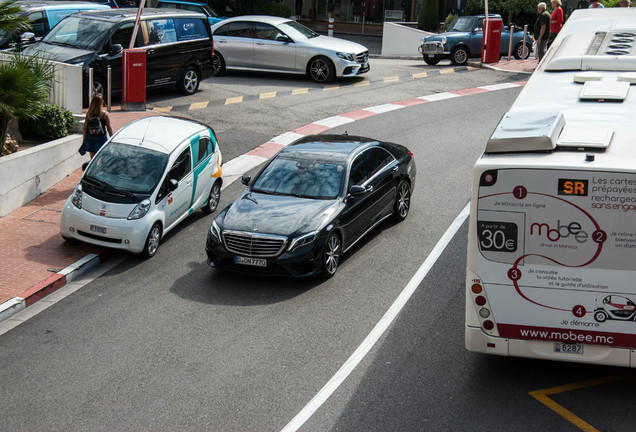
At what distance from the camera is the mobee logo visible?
750cm

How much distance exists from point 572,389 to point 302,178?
5737 mm

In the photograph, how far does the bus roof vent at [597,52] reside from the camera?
32.7 feet

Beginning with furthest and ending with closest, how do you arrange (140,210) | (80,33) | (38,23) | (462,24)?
(462,24) → (38,23) → (80,33) → (140,210)

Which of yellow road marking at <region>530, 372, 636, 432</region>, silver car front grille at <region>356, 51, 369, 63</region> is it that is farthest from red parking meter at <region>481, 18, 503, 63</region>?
yellow road marking at <region>530, 372, 636, 432</region>

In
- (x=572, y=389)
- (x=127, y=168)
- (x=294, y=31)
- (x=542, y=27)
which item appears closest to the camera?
(x=572, y=389)

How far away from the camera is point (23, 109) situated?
15.0 meters

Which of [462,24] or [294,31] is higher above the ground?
[462,24]

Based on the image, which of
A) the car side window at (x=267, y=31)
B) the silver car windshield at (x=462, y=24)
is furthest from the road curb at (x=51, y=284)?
the silver car windshield at (x=462, y=24)

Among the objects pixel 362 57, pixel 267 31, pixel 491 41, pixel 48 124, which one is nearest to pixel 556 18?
pixel 491 41

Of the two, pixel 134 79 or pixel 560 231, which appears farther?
pixel 134 79

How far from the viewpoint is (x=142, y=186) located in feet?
43.2

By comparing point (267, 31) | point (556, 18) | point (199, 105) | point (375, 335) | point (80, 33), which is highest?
point (556, 18)

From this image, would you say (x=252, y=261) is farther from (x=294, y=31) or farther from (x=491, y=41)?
(x=491, y=41)

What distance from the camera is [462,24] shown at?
94.8ft
